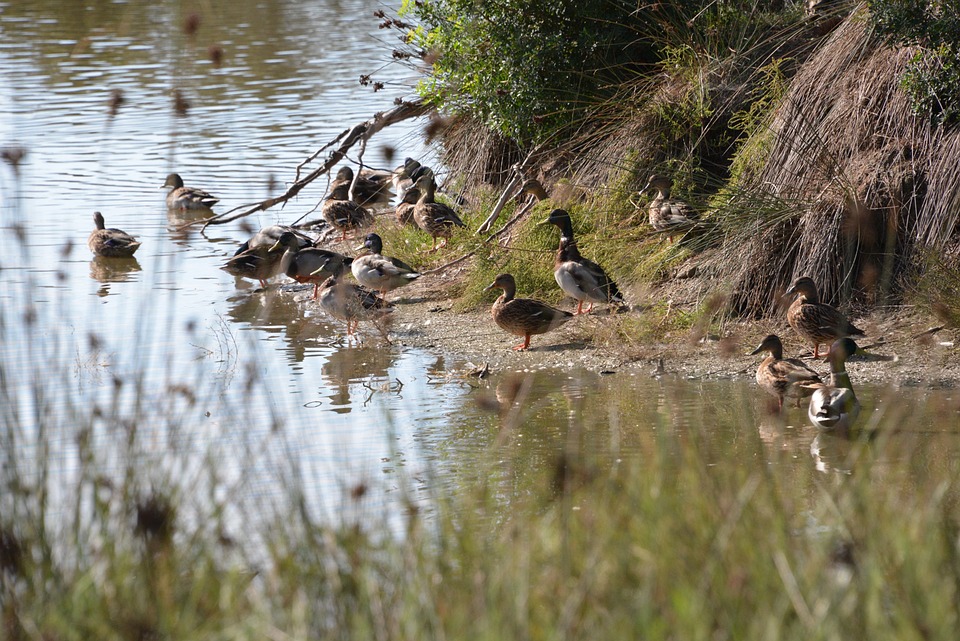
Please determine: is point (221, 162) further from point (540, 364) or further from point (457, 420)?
point (457, 420)

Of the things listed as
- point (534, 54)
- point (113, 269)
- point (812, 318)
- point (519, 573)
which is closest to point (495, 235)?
point (534, 54)

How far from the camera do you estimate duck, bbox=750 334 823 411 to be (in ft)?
24.6

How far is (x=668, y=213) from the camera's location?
970 centimetres

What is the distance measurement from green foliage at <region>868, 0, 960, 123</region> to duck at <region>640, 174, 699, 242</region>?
1.83 meters

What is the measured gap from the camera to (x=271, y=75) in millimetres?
21828

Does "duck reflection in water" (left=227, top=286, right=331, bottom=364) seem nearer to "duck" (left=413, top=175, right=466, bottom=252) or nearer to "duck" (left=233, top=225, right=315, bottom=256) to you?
"duck" (left=233, top=225, right=315, bottom=256)

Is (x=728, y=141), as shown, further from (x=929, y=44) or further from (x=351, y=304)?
(x=351, y=304)

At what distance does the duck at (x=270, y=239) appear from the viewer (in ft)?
39.1

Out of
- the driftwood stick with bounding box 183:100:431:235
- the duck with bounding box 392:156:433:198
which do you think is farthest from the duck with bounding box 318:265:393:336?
the duck with bounding box 392:156:433:198

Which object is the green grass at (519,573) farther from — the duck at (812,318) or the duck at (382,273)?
the duck at (382,273)

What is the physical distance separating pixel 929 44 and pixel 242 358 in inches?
210

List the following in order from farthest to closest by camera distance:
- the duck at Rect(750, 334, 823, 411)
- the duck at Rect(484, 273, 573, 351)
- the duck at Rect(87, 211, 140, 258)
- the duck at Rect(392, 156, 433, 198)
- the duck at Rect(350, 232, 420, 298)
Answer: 1. the duck at Rect(392, 156, 433, 198)
2. the duck at Rect(87, 211, 140, 258)
3. the duck at Rect(350, 232, 420, 298)
4. the duck at Rect(484, 273, 573, 351)
5. the duck at Rect(750, 334, 823, 411)

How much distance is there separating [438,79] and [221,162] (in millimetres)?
5665

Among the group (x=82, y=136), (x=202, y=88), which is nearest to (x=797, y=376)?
(x=82, y=136)
